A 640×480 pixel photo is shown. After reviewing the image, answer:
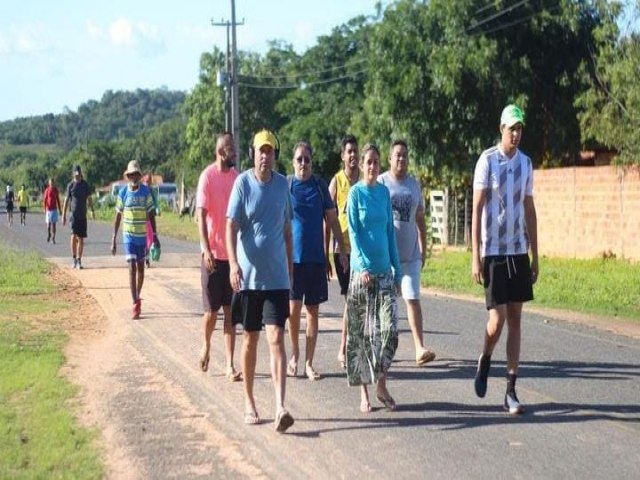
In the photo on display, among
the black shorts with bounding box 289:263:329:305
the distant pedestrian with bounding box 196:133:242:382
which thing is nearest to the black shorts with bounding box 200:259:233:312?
the distant pedestrian with bounding box 196:133:242:382

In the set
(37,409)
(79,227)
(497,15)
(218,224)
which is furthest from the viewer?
(497,15)

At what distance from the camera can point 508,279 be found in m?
8.65

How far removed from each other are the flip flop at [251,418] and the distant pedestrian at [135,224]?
644 cm

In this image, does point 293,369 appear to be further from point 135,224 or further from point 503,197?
point 135,224

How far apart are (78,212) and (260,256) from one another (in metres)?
14.8

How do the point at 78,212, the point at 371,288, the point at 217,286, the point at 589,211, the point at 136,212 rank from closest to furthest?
the point at 371,288 → the point at 217,286 → the point at 136,212 → the point at 78,212 → the point at 589,211

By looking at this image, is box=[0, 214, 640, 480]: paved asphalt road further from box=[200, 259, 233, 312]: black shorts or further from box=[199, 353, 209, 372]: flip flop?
box=[200, 259, 233, 312]: black shorts

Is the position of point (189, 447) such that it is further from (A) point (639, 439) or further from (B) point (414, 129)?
(B) point (414, 129)

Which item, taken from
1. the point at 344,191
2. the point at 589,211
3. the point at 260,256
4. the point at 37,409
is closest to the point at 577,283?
the point at 589,211

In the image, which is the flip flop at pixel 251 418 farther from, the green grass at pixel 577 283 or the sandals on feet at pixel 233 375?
the green grass at pixel 577 283

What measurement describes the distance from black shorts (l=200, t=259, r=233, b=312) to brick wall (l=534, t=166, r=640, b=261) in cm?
1466

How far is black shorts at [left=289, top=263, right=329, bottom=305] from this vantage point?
999cm

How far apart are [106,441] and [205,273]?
262 cm

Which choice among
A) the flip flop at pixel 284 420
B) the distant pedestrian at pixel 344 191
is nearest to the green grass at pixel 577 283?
the distant pedestrian at pixel 344 191
